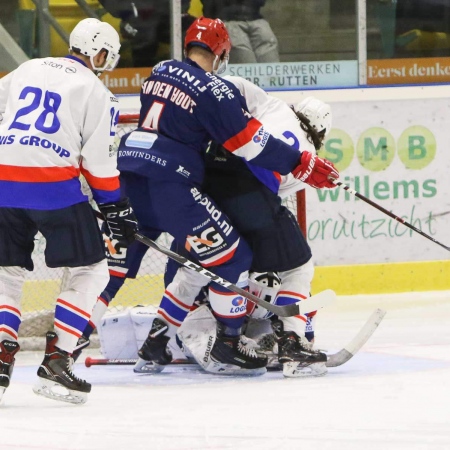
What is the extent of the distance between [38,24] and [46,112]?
117 inches

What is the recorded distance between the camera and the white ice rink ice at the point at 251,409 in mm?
3070

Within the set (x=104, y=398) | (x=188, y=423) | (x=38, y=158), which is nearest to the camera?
(x=188, y=423)

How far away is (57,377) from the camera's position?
11.9ft

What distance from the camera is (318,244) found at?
21.0 feet

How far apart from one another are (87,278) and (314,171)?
3.19 feet

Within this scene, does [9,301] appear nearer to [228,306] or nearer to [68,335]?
[68,335]

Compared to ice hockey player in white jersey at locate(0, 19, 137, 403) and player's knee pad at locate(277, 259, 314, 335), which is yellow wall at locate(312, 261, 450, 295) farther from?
ice hockey player in white jersey at locate(0, 19, 137, 403)

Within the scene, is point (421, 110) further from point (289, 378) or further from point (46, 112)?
point (46, 112)

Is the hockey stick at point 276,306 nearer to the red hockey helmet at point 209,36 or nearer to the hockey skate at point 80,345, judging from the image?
the hockey skate at point 80,345

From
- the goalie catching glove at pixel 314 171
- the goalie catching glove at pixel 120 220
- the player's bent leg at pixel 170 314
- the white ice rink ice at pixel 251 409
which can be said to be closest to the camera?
the white ice rink ice at pixel 251 409

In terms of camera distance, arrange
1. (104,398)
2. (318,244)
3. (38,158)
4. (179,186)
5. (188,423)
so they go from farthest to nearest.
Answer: (318,244) < (179,186) < (104,398) < (38,158) < (188,423)

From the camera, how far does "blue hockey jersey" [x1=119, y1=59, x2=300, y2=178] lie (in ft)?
13.4

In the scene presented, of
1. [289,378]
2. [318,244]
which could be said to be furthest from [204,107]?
[318,244]

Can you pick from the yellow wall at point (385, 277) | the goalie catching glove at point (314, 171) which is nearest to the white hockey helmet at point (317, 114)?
→ the goalie catching glove at point (314, 171)
